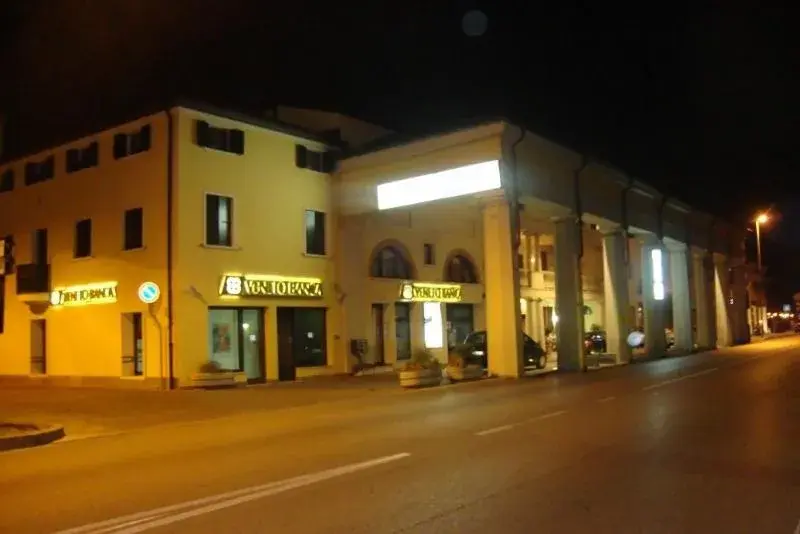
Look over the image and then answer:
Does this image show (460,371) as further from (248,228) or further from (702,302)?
(702,302)

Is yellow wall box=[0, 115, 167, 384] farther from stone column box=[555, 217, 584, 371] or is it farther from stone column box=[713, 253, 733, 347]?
stone column box=[713, 253, 733, 347]

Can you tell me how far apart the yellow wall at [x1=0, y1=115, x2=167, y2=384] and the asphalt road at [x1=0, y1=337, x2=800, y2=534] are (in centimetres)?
1044

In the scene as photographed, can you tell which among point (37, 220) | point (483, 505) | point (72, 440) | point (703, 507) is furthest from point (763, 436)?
point (37, 220)

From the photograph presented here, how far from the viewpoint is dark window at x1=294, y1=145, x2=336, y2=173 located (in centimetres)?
2862

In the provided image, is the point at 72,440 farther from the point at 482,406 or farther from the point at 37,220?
the point at 37,220

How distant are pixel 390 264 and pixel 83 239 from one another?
11.6 m

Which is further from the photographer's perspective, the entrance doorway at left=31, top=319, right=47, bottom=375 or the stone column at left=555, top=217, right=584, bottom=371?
the stone column at left=555, top=217, right=584, bottom=371

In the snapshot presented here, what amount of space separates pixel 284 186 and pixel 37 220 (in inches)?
375

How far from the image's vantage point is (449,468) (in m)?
9.20

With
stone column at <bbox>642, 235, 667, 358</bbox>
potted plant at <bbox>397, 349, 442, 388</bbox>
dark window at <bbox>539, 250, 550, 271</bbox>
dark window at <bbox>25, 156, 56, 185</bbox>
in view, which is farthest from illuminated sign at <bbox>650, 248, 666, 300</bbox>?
dark window at <bbox>25, 156, 56, 185</bbox>

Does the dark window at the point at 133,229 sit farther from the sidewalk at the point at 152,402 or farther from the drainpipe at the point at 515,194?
the drainpipe at the point at 515,194

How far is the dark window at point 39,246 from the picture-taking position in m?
29.7

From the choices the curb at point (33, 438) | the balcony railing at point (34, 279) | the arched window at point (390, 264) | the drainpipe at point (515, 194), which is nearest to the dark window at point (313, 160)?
the arched window at point (390, 264)

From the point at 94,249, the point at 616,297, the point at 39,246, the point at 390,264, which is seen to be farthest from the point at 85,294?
the point at 616,297
